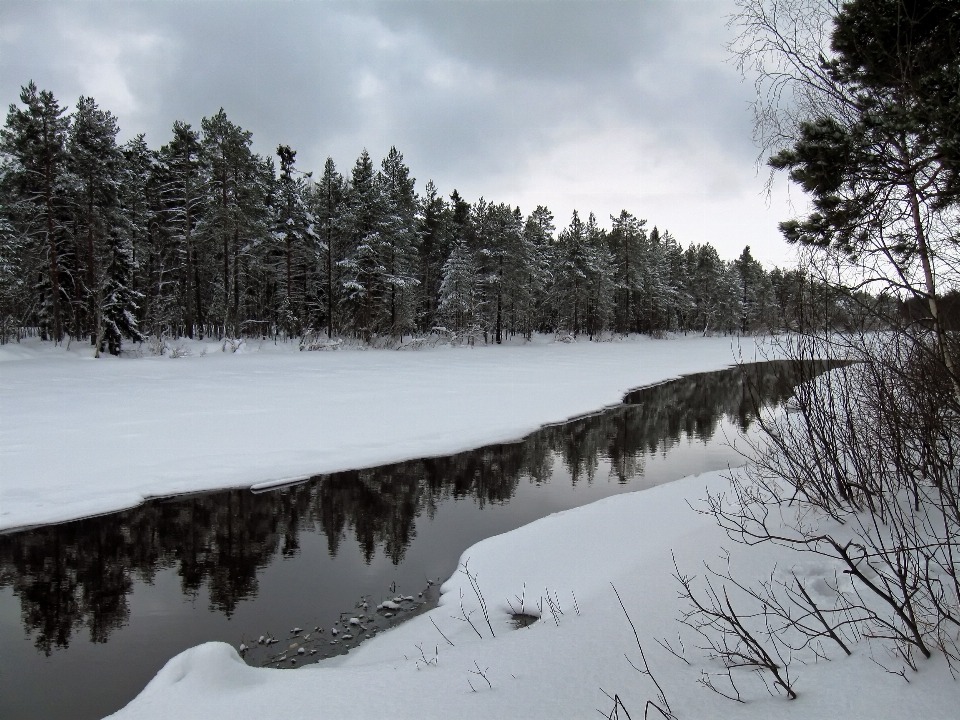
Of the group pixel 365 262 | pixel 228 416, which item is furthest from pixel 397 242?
pixel 228 416

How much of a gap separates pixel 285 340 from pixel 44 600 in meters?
31.8

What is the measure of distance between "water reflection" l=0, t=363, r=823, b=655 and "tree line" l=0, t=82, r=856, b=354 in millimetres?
22176

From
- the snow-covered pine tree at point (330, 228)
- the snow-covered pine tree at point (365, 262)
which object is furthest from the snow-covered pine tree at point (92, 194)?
the snow-covered pine tree at point (365, 262)

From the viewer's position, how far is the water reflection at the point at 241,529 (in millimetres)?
6312

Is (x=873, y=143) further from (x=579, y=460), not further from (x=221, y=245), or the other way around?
(x=221, y=245)

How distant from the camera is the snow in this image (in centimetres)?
264

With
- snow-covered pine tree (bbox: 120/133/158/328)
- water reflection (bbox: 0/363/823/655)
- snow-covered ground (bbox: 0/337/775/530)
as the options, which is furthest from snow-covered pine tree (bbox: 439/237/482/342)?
water reflection (bbox: 0/363/823/655)

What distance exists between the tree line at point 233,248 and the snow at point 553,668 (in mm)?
27254

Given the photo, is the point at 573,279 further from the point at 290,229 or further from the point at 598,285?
the point at 290,229

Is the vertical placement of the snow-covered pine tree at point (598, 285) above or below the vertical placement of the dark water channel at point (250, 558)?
above

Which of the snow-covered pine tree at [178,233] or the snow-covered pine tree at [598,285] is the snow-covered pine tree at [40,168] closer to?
the snow-covered pine tree at [178,233]

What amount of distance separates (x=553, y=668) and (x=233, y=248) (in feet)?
121

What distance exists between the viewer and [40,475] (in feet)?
31.7

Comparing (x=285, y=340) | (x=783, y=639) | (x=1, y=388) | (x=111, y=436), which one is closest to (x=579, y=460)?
(x=783, y=639)
